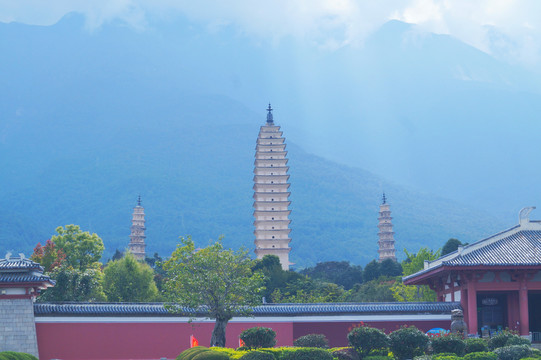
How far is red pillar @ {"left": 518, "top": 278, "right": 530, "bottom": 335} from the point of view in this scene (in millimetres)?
28391

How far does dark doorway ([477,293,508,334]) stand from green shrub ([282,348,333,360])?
12.3 m

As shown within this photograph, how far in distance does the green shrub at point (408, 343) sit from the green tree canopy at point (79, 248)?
96.3 ft

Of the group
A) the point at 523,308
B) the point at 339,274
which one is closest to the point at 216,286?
the point at 523,308

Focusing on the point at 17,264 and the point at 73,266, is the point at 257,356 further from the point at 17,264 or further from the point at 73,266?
the point at 73,266

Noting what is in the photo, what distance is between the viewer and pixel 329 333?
28.3m

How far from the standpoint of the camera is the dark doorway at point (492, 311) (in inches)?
1188

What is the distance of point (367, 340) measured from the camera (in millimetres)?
21219

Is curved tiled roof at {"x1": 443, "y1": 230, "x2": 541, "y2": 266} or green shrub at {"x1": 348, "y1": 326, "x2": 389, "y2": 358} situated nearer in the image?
green shrub at {"x1": 348, "y1": 326, "x2": 389, "y2": 358}

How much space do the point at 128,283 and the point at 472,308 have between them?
24.7m

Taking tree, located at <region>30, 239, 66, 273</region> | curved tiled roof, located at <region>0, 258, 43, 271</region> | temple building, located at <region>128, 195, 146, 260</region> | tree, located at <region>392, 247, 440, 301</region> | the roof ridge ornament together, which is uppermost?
temple building, located at <region>128, 195, 146, 260</region>

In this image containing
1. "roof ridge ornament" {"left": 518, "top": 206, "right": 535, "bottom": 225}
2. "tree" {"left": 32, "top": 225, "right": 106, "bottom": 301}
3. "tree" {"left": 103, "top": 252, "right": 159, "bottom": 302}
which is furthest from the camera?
"tree" {"left": 103, "top": 252, "right": 159, "bottom": 302}

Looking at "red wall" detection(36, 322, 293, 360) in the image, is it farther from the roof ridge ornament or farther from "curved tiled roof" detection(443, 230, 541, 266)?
the roof ridge ornament

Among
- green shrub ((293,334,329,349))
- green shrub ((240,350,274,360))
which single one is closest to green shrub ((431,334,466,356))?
green shrub ((293,334,329,349))

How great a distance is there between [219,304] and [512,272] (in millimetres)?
11677
